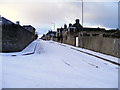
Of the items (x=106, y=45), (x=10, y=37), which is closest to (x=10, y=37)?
(x=10, y=37)

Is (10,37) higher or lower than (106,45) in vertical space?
higher

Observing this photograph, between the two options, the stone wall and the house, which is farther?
the house

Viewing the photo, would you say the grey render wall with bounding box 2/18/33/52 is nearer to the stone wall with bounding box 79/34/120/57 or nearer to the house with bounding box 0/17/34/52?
the house with bounding box 0/17/34/52

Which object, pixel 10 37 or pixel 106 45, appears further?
pixel 106 45

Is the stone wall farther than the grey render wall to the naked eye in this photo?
No

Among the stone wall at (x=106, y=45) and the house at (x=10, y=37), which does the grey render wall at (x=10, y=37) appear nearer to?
the house at (x=10, y=37)

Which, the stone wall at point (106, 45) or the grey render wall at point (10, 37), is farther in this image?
the grey render wall at point (10, 37)

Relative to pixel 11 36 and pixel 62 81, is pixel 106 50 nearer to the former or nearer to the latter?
pixel 11 36

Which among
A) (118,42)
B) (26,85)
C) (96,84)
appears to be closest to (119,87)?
(96,84)

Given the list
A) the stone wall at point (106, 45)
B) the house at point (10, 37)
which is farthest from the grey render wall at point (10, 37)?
the stone wall at point (106, 45)

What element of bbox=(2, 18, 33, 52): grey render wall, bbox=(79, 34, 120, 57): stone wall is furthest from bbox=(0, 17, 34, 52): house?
bbox=(79, 34, 120, 57): stone wall

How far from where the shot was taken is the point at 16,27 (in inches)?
754

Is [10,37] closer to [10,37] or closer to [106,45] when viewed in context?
[10,37]

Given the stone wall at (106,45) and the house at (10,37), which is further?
the house at (10,37)
